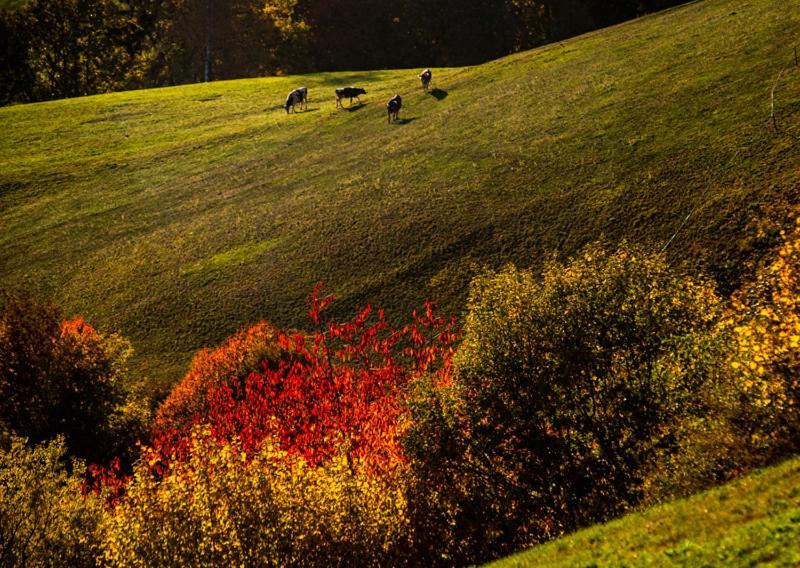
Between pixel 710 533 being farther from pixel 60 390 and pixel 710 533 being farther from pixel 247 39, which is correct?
pixel 247 39

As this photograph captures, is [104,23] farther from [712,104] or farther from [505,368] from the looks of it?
[505,368]

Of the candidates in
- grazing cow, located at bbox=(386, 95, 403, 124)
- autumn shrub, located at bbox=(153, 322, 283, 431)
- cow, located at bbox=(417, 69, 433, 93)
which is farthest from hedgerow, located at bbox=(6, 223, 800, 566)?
cow, located at bbox=(417, 69, 433, 93)

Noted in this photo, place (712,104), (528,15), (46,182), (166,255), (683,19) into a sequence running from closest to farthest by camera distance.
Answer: (712,104), (166,255), (683,19), (46,182), (528,15)

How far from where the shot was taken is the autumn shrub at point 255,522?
20969 mm

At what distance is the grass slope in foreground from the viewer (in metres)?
12.7

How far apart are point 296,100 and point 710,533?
84091mm

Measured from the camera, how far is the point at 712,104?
46.5 meters

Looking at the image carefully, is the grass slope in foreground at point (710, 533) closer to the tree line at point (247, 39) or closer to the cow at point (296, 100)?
the cow at point (296, 100)

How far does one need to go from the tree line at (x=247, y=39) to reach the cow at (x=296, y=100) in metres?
46.1

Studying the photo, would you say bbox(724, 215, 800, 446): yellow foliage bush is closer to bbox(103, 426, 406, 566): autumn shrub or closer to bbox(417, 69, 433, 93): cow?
bbox(103, 426, 406, 566): autumn shrub

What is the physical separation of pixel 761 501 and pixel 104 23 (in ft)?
454

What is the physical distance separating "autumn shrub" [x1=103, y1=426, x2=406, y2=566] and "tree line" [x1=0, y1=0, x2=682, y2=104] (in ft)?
363

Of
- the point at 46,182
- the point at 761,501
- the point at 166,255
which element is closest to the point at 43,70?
the point at 46,182

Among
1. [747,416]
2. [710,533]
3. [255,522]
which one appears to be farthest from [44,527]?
[747,416]
